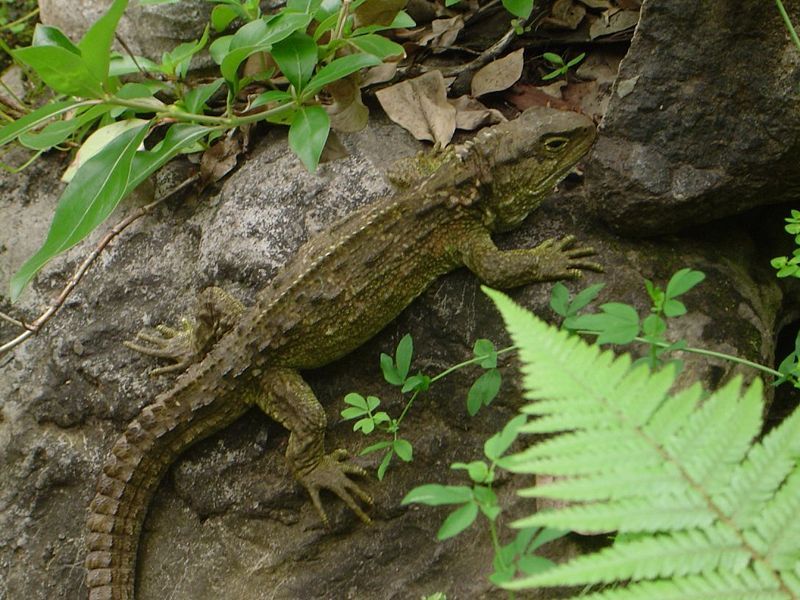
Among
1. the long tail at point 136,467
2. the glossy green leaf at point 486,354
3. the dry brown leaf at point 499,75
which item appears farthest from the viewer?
the dry brown leaf at point 499,75

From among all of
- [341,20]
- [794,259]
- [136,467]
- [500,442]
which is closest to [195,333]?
[136,467]

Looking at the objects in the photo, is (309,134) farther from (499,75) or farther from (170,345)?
(499,75)

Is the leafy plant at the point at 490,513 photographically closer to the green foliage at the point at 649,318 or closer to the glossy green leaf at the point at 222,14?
the green foliage at the point at 649,318

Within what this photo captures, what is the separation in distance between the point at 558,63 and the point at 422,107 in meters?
1.02

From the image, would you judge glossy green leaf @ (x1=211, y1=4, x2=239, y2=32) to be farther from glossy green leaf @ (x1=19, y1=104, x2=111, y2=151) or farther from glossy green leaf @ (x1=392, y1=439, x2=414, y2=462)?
glossy green leaf @ (x1=392, y1=439, x2=414, y2=462)

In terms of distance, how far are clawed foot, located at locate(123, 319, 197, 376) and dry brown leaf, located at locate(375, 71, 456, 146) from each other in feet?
6.63

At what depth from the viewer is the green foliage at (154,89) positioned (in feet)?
12.9

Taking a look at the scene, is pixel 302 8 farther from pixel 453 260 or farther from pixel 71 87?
pixel 453 260

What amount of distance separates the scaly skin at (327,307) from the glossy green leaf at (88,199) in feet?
2.72

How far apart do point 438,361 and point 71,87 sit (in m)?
2.42

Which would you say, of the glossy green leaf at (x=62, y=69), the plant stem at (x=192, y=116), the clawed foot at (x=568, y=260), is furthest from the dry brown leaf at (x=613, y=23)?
the glossy green leaf at (x=62, y=69)

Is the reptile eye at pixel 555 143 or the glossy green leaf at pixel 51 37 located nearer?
the glossy green leaf at pixel 51 37

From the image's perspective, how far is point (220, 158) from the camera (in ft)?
18.4

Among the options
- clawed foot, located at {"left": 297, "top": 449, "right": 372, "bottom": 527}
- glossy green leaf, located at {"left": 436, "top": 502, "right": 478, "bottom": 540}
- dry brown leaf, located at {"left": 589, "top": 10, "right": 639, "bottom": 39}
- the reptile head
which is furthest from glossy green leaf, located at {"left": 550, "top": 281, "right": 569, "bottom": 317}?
dry brown leaf, located at {"left": 589, "top": 10, "right": 639, "bottom": 39}
